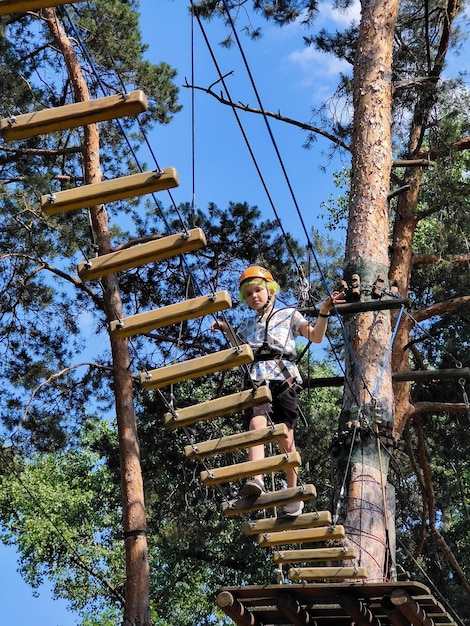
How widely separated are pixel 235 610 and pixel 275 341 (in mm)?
1399

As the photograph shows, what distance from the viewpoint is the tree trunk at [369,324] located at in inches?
198

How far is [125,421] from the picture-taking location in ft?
32.2

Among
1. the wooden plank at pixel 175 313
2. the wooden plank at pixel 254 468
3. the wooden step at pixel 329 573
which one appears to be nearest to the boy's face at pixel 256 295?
the wooden plank at pixel 254 468

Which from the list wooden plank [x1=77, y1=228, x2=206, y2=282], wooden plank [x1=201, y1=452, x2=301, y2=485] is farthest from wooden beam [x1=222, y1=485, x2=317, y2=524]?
wooden plank [x1=77, y1=228, x2=206, y2=282]

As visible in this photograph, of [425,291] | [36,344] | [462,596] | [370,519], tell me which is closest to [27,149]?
[36,344]

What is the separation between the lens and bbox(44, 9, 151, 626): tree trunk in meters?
8.80

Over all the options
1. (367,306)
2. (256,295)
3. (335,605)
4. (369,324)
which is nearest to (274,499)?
(335,605)

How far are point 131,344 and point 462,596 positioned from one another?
5988 millimetres

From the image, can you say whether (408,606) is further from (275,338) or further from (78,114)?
(78,114)

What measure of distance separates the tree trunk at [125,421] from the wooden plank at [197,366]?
554 centimetres

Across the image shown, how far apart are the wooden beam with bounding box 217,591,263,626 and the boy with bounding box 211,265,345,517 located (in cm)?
65

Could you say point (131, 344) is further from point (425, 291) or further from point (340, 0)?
point (340, 0)

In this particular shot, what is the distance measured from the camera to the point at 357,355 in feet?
18.1

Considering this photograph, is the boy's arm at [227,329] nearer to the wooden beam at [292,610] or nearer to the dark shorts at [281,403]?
the dark shorts at [281,403]
